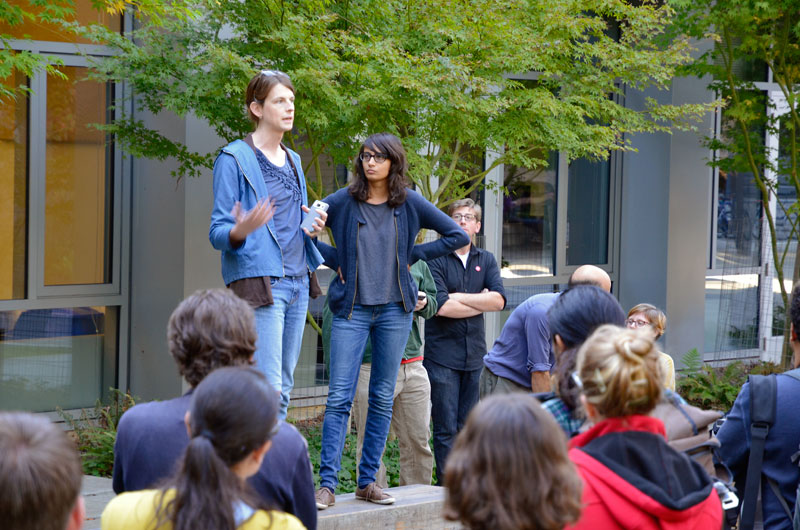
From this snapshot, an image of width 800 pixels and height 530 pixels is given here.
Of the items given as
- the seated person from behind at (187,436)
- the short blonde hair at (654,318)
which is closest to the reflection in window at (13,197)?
the short blonde hair at (654,318)

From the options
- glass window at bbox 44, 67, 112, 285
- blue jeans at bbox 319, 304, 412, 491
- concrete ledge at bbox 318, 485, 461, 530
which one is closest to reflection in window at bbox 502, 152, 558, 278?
glass window at bbox 44, 67, 112, 285

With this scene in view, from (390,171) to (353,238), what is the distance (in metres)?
0.40

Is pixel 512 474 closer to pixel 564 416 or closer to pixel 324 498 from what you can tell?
pixel 564 416

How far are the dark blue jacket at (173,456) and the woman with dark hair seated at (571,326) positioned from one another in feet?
2.65

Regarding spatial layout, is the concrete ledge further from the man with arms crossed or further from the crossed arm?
the crossed arm

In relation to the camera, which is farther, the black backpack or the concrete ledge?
the concrete ledge

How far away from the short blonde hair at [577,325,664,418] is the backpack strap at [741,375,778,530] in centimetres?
109

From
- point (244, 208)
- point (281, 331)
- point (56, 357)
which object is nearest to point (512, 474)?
point (281, 331)

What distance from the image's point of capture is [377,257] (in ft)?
14.9

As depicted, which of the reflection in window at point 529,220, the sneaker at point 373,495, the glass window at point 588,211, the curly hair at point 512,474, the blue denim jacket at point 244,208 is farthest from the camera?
the glass window at point 588,211

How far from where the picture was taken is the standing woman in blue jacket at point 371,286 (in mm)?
4512

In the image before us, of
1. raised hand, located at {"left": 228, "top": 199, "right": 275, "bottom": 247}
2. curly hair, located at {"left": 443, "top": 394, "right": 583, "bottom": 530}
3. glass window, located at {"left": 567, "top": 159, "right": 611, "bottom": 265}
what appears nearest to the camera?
curly hair, located at {"left": 443, "top": 394, "right": 583, "bottom": 530}

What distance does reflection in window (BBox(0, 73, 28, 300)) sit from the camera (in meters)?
7.86

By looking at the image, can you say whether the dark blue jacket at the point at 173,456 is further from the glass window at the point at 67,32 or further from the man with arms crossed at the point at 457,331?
the glass window at the point at 67,32
